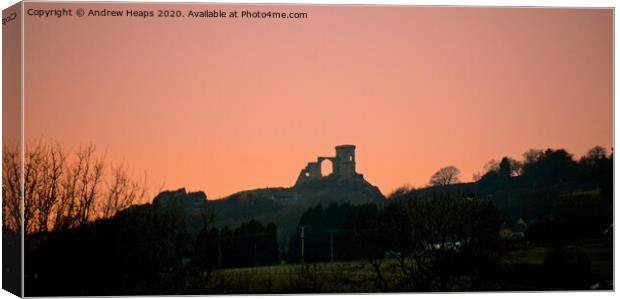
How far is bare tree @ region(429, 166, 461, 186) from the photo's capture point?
2262cm

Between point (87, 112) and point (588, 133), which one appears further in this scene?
point (588, 133)

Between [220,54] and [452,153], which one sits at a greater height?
[220,54]

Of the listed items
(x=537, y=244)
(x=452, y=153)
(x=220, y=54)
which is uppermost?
(x=220, y=54)

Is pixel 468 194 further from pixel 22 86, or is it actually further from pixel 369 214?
pixel 22 86

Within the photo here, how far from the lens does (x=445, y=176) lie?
74.3 ft

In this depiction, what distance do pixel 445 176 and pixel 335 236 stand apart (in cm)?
201

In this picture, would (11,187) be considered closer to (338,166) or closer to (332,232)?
(338,166)

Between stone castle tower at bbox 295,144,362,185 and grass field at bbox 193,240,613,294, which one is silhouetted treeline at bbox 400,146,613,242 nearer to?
grass field at bbox 193,240,613,294

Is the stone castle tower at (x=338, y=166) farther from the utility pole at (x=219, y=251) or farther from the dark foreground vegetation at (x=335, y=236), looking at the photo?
the utility pole at (x=219, y=251)

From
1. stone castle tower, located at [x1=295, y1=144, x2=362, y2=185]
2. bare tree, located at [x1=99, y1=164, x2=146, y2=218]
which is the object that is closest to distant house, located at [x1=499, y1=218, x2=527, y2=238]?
stone castle tower, located at [x1=295, y1=144, x2=362, y2=185]

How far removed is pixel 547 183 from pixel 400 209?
2.42 m

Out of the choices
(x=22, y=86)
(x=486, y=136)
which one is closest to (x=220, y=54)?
(x=22, y=86)

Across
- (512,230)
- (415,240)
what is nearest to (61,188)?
(415,240)

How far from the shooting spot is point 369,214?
74.7 ft
